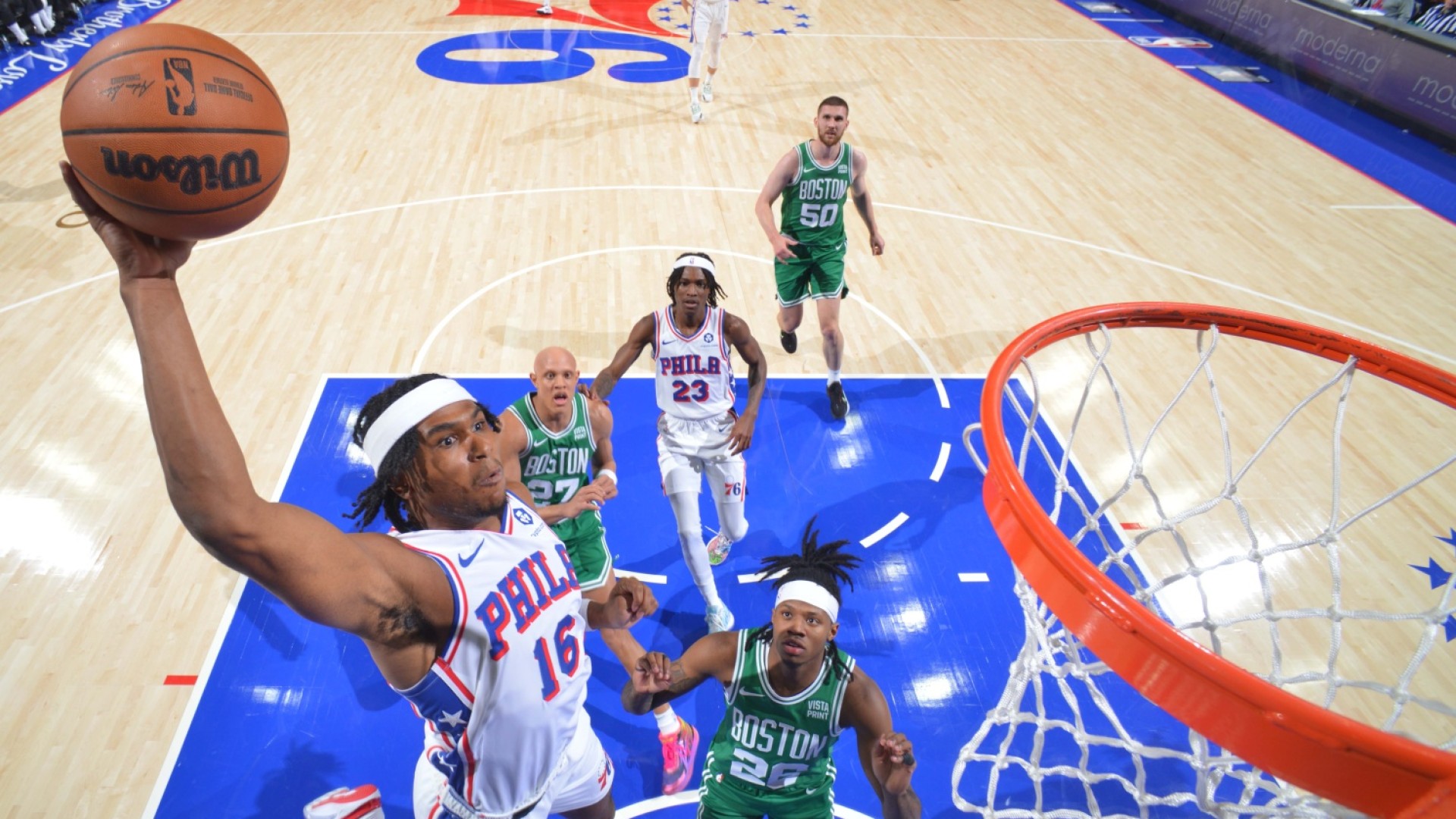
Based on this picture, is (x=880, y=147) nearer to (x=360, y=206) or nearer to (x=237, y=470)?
(x=360, y=206)

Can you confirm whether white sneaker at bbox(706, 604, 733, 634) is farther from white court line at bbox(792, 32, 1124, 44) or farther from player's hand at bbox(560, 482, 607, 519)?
white court line at bbox(792, 32, 1124, 44)

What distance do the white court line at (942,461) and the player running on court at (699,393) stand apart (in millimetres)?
1580

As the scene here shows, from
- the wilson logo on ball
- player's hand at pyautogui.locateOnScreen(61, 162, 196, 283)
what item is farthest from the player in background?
player's hand at pyautogui.locateOnScreen(61, 162, 196, 283)

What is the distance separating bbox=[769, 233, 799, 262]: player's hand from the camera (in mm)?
5809

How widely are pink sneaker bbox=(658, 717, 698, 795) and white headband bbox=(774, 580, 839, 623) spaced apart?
3.54 feet

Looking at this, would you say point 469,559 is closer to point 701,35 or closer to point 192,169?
point 192,169

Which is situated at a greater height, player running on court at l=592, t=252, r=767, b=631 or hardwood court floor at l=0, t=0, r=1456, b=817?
player running on court at l=592, t=252, r=767, b=631

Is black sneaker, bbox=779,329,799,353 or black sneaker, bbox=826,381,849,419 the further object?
black sneaker, bbox=779,329,799,353

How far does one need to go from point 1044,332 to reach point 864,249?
519cm

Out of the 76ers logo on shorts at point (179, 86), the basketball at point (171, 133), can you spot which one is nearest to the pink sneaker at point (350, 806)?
the basketball at point (171, 133)

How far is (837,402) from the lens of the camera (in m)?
6.13

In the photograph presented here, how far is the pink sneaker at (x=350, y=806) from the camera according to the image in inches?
129

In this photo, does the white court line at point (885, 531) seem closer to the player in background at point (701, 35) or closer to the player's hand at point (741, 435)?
the player's hand at point (741, 435)

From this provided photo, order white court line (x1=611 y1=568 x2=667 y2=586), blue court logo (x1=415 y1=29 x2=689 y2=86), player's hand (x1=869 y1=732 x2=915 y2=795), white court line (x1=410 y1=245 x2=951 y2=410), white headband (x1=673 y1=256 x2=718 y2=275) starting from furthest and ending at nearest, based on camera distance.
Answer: blue court logo (x1=415 y1=29 x2=689 y2=86), white court line (x1=410 y1=245 x2=951 y2=410), white court line (x1=611 y1=568 x2=667 y2=586), white headband (x1=673 y1=256 x2=718 y2=275), player's hand (x1=869 y1=732 x2=915 y2=795)
